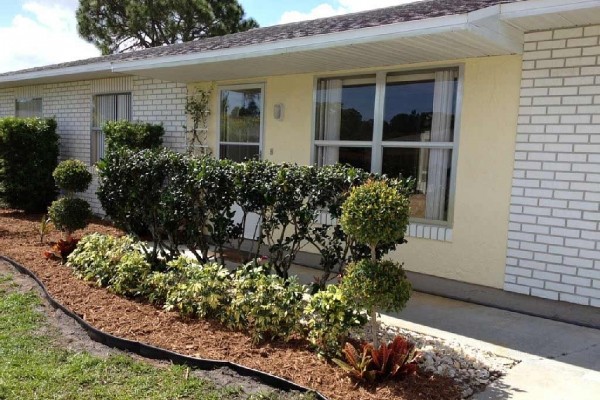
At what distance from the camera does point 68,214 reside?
7.15 metres

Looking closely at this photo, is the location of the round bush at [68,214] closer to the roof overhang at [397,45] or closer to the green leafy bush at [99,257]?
the green leafy bush at [99,257]

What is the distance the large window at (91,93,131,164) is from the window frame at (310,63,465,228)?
502 cm

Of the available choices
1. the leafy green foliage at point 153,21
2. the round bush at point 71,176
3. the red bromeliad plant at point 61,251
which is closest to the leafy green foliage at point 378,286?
the red bromeliad plant at point 61,251

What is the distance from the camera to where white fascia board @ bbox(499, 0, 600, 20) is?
442cm

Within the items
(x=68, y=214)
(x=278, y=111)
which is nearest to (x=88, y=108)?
(x=68, y=214)

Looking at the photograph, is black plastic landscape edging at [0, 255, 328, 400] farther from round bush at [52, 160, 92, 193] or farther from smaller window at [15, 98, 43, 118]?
smaller window at [15, 98, 43, 118]

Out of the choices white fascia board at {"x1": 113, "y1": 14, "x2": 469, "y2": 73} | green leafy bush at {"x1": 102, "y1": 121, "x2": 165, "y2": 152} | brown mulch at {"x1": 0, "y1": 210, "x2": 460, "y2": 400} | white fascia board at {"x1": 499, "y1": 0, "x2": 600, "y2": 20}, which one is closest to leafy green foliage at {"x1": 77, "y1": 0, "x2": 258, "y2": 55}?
green leafy bush at {"x1": 102, "y1": 121, "x2": 165, "y2": 152}

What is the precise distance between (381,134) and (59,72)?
290 inches

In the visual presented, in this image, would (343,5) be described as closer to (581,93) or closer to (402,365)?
(581,93)

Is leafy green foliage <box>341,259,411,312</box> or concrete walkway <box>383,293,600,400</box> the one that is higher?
leafy green foliage <box>341,259,411,312</box>

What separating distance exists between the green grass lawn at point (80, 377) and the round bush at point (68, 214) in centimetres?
313

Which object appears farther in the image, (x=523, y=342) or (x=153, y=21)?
(x=153, y=21)

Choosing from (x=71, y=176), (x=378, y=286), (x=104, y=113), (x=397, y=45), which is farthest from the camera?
(x=104, y=113)

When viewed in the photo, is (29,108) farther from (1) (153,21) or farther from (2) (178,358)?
(1) (153,21)
